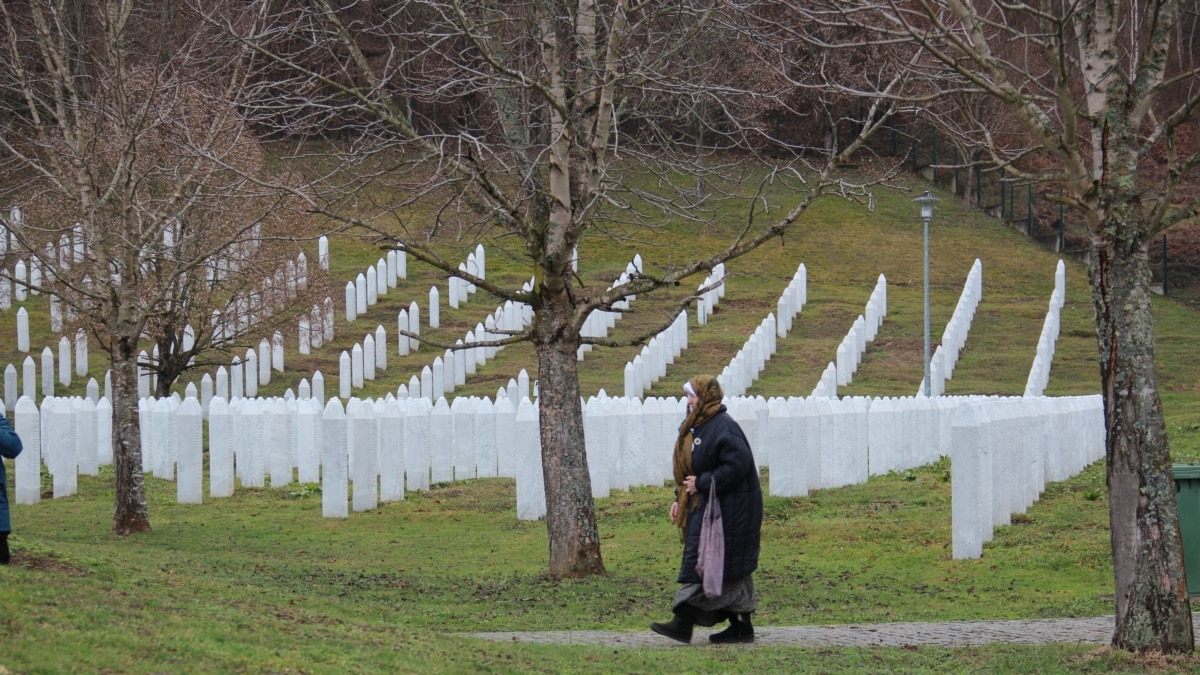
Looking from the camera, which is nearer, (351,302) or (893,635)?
(893,635)

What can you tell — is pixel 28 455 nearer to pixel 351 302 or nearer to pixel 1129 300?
pixel 1129 300

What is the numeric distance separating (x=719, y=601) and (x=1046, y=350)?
21957 millimetres

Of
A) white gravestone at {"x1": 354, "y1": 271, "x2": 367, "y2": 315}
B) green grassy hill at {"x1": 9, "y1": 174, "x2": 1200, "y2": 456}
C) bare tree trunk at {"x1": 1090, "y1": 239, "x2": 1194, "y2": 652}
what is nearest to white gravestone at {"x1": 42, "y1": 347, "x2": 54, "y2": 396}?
green grassy hill at {"x1": 9, "y1": 174, "x2": 1200, "y2": 456}

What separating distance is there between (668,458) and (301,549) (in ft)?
18.7

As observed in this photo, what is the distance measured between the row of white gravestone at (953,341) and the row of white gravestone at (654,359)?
17.1 ft

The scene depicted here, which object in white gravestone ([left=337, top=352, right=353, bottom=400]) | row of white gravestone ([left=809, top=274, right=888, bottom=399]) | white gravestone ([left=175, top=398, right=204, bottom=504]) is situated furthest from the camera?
white gravestone ([left=337, top=352, right=353, bottom=400])

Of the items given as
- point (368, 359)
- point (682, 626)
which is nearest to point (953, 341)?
point (368, 359)

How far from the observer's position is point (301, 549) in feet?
44.4

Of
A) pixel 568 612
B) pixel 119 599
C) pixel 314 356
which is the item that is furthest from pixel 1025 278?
pixel 119 599

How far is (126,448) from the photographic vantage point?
46.7 feet

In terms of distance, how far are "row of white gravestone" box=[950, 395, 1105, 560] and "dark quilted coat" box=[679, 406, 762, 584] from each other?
11.8ft

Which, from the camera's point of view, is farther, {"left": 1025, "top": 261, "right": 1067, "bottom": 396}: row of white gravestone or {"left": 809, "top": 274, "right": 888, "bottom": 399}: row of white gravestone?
{"left": 1025, "top": 261, "right": 1067, "bottom": 396}: row of white gravestone

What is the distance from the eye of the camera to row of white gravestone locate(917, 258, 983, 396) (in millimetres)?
26719

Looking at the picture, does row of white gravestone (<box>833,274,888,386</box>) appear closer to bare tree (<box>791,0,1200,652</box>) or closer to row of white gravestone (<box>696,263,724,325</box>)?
row of white gravestone (<box>696,263,724,325</box>)
